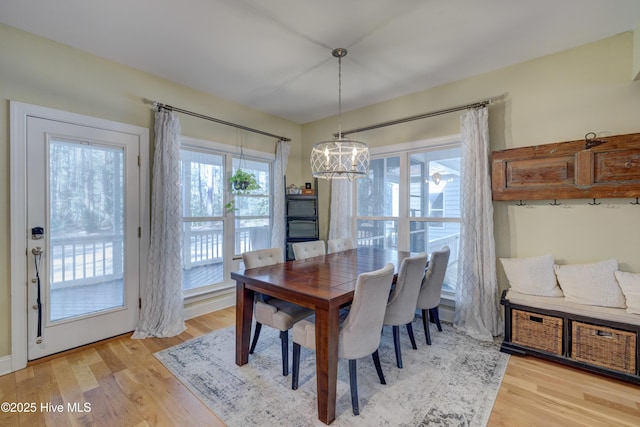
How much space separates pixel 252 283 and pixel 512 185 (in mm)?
2681

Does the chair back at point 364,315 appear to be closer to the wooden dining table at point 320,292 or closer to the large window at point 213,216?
the wooden dining table at point 320,292

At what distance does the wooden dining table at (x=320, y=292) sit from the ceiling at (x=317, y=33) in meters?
2.03

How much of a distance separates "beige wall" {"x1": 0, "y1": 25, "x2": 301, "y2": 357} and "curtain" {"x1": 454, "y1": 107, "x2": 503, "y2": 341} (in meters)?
3.07

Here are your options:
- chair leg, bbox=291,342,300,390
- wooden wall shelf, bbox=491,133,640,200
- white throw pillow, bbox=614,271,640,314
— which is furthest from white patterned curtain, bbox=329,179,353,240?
white throw pillow, bbox=614,271,640,314

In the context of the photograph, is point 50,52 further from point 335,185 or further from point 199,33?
point 335,185

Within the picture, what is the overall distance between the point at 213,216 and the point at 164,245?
0.80 meters

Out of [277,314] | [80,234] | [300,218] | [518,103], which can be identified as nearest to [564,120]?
[518,103]

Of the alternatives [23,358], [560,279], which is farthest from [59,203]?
[560,279]

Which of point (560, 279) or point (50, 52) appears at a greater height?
point (50, 52)

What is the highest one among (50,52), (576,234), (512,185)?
(50,52)

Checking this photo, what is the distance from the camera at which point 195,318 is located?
3422 millimetres

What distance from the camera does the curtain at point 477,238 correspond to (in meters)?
2.88

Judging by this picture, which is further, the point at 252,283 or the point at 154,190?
the point at 154,190

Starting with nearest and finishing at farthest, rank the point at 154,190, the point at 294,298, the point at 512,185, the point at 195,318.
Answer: the point at 294,298 → the point at 512,185 → the point at 154,190 → the point at 195,318
